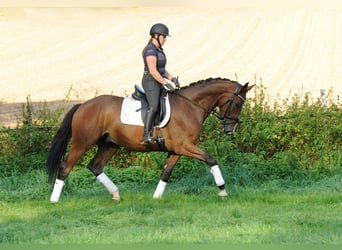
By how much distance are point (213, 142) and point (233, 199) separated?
307 cm

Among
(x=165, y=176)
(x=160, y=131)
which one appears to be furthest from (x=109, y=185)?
(x=160, y=131)

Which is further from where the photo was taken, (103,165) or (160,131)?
(103,165)

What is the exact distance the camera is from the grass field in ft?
20.3

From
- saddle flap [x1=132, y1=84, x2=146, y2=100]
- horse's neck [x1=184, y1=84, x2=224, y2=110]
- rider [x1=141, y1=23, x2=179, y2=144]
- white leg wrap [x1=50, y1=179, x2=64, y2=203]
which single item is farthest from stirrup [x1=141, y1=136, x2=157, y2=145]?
white leg wrap [x1=50, y1=179, x2=64, y2=203]

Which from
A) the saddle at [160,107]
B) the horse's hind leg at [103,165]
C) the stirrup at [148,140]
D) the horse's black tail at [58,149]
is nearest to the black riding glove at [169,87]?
the saddle at [160,107]

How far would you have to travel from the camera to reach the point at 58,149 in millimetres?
9617

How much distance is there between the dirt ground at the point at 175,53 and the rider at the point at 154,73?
15.3m

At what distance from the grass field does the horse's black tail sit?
34 centimetres

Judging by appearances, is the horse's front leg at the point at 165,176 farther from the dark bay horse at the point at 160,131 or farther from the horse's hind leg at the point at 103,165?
the horse's hind leg at the point at 103,165

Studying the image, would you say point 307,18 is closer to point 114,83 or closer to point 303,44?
point 303,44

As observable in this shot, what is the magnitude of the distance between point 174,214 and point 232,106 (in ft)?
7.97

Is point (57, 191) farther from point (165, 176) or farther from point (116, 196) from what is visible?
point (165, 176)

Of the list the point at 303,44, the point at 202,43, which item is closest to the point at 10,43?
the point at 202,43

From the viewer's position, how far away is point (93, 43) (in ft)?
124
